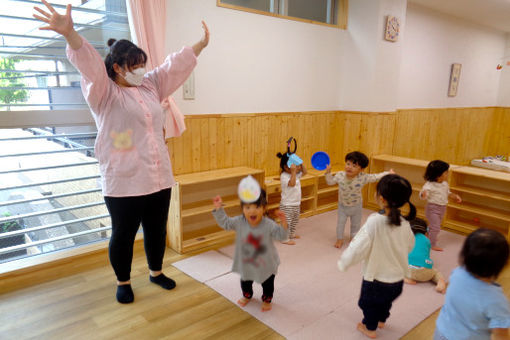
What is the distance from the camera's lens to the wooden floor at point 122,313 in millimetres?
2174

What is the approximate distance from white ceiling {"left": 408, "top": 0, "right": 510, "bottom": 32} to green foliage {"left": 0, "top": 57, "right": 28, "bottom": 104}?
196 inches

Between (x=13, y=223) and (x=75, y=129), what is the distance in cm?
90

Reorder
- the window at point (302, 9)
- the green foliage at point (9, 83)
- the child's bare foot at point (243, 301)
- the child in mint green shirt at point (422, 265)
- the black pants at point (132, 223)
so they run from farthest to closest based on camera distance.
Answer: the window at point (302, 9), the child in mint green shirt at point (422, 265), the green foliage at point (9, 83), the child's bare foot at point (243, 301), the black pants at point (132, 223)

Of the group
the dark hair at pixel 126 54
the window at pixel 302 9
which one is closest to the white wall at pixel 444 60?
the window at pixel 302 9

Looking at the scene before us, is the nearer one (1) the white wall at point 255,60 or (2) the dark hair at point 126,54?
(2) the dark hair at point 126,54

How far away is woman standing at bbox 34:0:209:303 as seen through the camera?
200cm

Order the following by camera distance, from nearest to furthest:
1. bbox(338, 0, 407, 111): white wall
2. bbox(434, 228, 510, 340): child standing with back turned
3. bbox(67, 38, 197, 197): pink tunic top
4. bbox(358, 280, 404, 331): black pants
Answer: bbox(434, 228, 510, 340): child standing with back turned, bbox(358, 280, 404, 331): black pants, bbox(67, 38, 197, 197): pink tunic top, bbox(338, 0, 407, 111): white wall

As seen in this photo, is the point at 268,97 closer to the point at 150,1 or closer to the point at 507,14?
the point at 150,1

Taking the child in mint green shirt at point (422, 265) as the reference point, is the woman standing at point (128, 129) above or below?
above

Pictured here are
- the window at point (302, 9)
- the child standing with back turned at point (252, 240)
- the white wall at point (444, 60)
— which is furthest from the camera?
the white wall at point (444, 60)

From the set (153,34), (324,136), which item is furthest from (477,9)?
(153,34)

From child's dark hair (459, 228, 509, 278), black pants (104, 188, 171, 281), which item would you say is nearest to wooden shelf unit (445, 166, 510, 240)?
child's dark hair (459, 228, 509, 278)

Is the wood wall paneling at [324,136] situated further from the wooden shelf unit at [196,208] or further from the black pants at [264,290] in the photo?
the black pants at [264,290]

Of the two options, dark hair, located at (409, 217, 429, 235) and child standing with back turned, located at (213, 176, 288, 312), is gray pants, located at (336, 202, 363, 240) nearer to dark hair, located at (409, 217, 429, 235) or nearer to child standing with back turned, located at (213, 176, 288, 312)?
dark hair, located at (409, 217, 429, 235)
